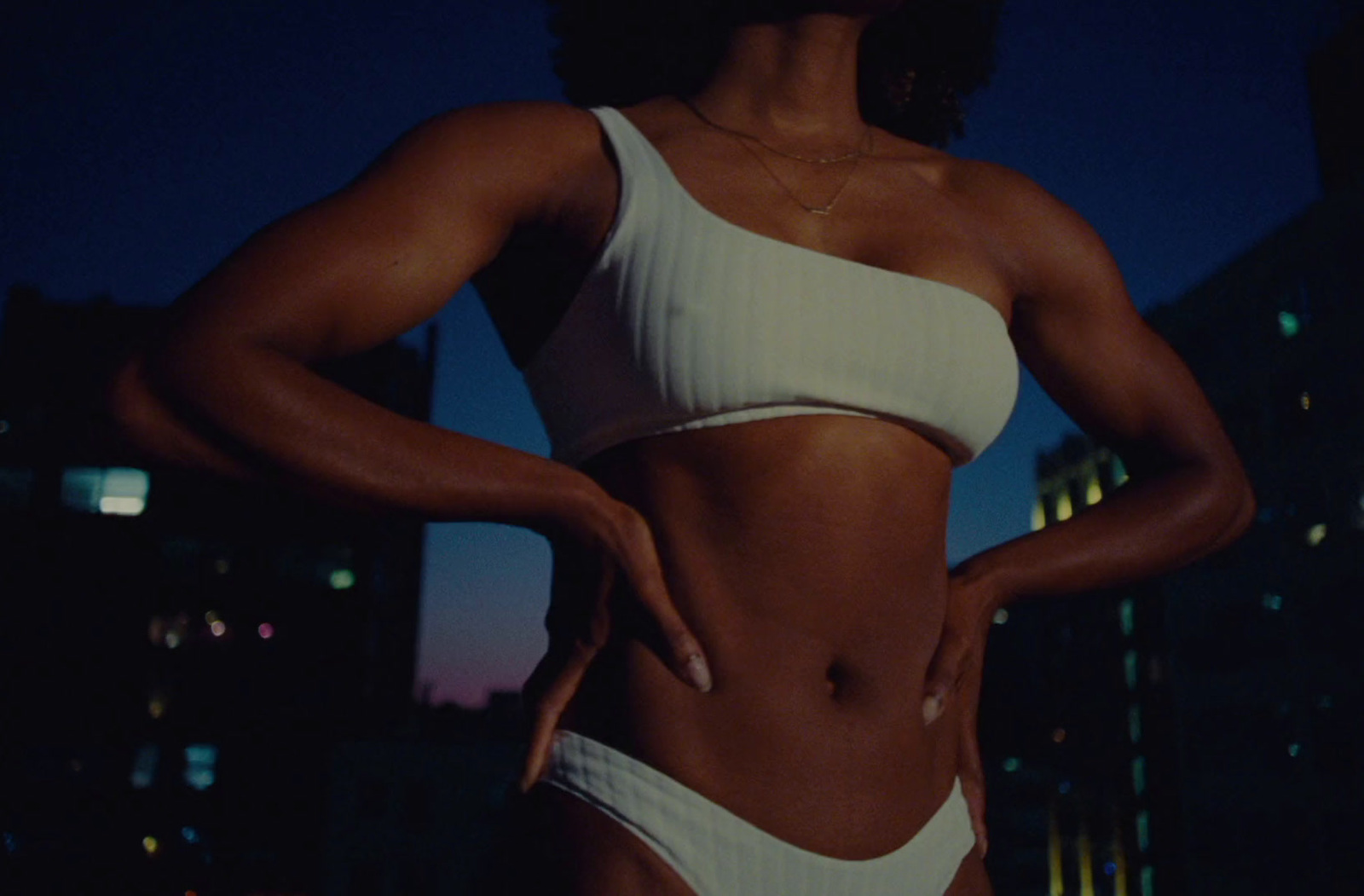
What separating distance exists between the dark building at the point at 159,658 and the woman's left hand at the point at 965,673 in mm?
31849

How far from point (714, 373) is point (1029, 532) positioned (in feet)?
2.20

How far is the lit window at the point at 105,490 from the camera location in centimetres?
3484

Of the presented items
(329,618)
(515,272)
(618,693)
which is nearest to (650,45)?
(515,272)

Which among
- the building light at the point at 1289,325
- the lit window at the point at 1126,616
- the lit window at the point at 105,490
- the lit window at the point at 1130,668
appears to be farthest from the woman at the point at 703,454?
the lit window at the point at 1130,668

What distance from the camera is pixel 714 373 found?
4.61ft

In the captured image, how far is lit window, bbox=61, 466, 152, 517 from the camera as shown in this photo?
114ft

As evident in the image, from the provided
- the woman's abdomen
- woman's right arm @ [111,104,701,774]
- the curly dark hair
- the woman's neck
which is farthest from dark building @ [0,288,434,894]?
the woman's abdomen

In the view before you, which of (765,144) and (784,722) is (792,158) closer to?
(765,144)

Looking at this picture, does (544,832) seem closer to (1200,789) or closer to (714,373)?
(714,373)

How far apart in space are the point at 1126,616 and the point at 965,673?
4952cm

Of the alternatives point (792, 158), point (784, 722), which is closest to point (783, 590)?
point (784, 722)

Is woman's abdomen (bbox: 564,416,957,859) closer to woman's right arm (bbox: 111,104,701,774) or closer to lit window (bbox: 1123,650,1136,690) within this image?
woman's right arm (bbox: 111,104,701,774)

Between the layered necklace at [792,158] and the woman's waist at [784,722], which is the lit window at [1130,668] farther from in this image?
the woman's waist at [784,722]

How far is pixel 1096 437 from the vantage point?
1.92 metres
